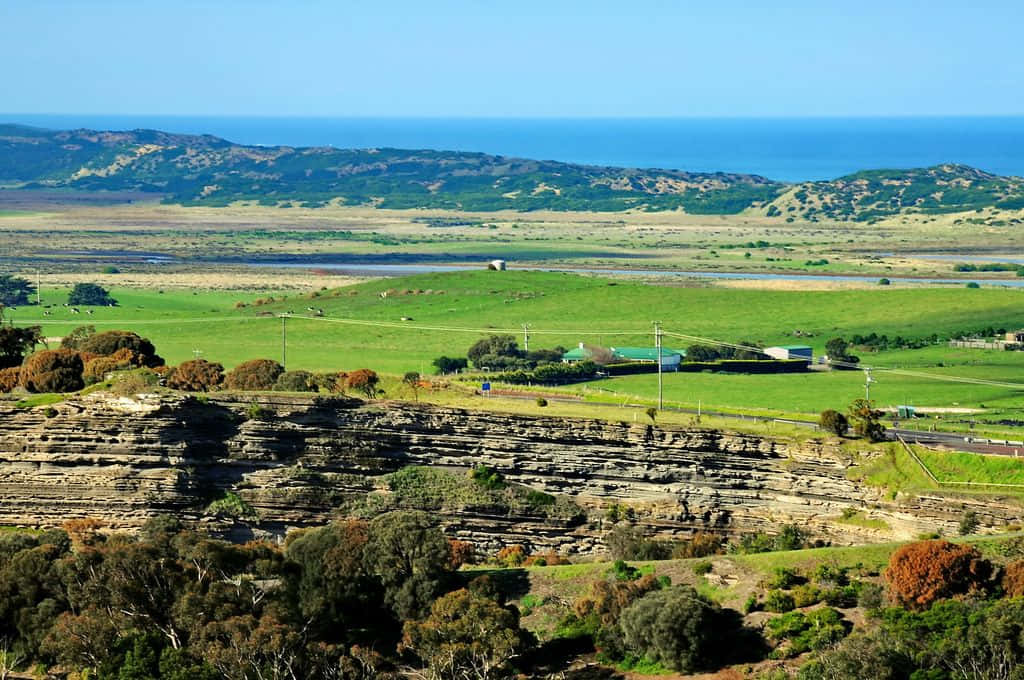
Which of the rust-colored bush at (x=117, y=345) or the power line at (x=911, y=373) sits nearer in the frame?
the rust-colored bush at (x=117, y=345)

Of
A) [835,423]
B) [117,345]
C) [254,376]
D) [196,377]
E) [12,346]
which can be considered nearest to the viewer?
[835,423]

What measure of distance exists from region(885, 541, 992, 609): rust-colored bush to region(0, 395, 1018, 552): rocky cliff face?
631 inches

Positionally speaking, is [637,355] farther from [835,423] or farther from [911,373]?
[835,423]

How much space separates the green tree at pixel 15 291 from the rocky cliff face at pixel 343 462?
72.0 metres

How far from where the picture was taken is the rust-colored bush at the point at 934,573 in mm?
48344

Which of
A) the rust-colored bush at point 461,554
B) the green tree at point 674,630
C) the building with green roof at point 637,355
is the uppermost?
the building with green roof at point 637,355

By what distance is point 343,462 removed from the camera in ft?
230

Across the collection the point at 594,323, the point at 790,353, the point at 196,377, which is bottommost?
the point at 594,323

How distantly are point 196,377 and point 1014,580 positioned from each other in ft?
135

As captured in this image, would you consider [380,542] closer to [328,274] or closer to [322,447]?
[322,447]

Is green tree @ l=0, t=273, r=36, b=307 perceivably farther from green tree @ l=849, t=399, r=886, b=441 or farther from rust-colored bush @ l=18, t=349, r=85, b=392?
green tree @ l=849, t=399, r=886, b=441

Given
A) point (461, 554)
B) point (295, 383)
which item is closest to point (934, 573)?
point (461, 554)

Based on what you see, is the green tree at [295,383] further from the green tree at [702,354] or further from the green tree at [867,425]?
the green tree at [702,354]

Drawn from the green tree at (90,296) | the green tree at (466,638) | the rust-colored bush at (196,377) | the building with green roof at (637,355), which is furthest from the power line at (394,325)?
the green tree at (466,638)
